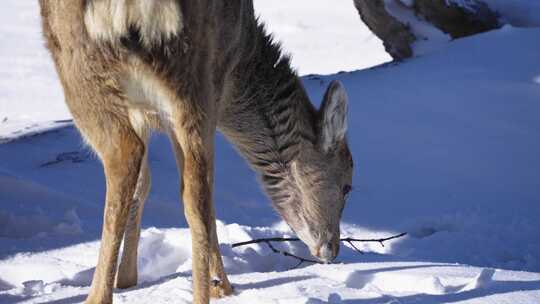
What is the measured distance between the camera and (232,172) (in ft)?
25.5

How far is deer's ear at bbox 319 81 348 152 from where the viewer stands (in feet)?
18.5

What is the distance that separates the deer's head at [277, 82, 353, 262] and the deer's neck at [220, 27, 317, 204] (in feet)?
0.21

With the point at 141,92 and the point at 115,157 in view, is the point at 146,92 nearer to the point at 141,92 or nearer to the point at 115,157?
the point at 141,92

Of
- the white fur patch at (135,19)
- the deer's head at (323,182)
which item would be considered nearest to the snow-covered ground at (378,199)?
the deer's head at (323,182)

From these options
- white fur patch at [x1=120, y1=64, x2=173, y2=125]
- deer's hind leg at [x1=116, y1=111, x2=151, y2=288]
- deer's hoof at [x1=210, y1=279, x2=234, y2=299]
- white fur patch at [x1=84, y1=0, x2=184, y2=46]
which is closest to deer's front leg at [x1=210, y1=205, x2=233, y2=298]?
deer's hoof at [x1=210, y1=279, x2=234, y2=299]

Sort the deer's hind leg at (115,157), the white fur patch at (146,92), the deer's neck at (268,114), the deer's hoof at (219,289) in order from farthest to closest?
the deer's neck at (268,114), the deer's hoof at (219,289), the deer's hind leg at (115,157), the white fur patch at (146,92)

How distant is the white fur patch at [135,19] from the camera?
387cm

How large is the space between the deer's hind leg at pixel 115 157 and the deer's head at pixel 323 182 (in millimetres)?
1596

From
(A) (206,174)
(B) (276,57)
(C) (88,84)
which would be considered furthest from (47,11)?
(B) (276,57)

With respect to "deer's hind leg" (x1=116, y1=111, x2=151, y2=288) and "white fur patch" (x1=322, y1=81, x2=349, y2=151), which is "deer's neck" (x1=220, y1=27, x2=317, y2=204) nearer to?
"white fur patch" (x1=322, y1=81, x2=349, y2=151)

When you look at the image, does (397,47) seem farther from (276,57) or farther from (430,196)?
(276,57)

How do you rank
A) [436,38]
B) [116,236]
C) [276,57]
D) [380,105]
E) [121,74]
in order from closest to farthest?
1. [121,74]
2. [116,236]
3. [276,57]
4. [380,105]
5. [436,38]

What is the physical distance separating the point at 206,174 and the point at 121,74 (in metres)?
0.54

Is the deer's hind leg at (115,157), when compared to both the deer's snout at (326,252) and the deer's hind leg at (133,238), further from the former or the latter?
the deer's snout at (326,252)
